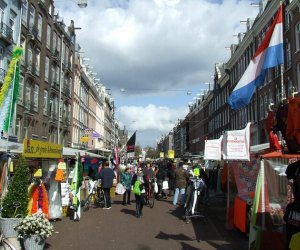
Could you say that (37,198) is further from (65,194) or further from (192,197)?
(192,197)

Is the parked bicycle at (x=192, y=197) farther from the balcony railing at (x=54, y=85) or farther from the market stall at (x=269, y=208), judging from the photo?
the balcony railing at (x=54, y=85)

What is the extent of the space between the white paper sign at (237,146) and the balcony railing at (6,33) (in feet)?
73.0

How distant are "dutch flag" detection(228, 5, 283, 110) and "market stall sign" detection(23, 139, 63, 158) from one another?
187 inches

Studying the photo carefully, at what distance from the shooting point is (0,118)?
28.9 feet

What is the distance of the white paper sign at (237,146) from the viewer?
10258 millimetres

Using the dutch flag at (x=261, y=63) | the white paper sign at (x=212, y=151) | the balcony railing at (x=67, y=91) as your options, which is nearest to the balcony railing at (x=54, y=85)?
the balcony railing at (x=67, y=91)

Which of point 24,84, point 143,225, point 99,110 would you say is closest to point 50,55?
point 24,84

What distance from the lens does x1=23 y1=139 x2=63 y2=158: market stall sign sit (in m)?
9.49

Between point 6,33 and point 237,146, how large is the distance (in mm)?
23674

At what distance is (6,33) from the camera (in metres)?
29.2

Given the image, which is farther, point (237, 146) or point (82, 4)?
point (82, 4)

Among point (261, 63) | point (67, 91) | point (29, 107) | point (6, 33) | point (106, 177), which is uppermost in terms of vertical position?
point (6, 33)

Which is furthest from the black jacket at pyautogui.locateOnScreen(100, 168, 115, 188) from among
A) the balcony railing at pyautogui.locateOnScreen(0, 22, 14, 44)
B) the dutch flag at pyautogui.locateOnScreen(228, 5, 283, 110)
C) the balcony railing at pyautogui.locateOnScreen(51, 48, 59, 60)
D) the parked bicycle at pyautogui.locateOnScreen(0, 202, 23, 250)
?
the balcony railing at pyautogui.locateOnScreen(51, 48, 59, 60)

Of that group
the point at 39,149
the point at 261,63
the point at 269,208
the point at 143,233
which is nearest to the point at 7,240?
the point at 39,149
